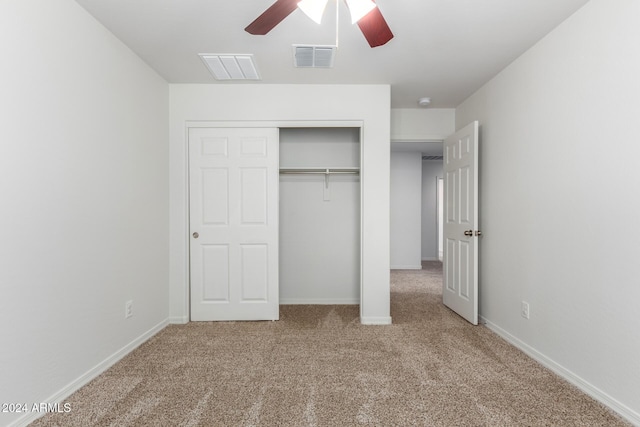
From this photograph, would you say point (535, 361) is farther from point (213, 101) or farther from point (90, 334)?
point (213, 101)

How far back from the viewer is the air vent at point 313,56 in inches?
104

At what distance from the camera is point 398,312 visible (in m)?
3.75

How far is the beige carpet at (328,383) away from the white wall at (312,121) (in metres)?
0.45

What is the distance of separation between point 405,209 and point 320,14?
5417 mm

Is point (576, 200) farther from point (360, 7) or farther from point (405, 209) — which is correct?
point (405, 209)

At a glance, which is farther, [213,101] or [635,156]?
[213,101]

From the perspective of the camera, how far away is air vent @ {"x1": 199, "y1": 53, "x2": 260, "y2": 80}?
2.79 meters

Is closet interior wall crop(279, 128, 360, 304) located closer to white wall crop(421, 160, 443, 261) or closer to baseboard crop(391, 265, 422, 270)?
baseboard crop(391, 265, 422, 270)

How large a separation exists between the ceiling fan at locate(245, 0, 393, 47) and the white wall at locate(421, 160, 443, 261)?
643cm

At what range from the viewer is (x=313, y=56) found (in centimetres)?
277

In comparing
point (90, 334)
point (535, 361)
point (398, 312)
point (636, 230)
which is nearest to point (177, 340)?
point (90, 334)

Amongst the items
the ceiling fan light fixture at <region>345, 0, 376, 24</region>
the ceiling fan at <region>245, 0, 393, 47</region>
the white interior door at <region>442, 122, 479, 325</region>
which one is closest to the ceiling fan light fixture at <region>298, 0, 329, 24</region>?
the ceiling fan at <region>245, 0, 393, 47</region>

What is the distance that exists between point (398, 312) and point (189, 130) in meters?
3.02

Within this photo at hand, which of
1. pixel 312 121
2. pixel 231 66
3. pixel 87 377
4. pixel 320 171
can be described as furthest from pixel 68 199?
pixel 320 171
